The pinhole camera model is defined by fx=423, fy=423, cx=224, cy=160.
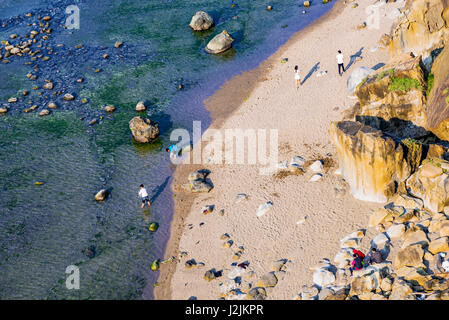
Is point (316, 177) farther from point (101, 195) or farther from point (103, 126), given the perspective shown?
point (103, 126)

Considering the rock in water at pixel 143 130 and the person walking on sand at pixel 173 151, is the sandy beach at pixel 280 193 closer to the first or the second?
the person walking on sand at pixel 173 151

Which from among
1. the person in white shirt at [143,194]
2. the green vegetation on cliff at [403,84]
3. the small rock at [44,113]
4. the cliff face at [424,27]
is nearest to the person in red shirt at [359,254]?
the green vegetation on cliff at [403,84]

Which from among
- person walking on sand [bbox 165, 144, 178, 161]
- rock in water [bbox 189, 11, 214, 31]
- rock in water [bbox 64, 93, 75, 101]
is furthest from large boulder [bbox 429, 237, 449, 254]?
rock in water [bbox 189, 11, 214, 31]

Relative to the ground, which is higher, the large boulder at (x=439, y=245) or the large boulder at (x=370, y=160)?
the large boulder at (x=370, y=160)

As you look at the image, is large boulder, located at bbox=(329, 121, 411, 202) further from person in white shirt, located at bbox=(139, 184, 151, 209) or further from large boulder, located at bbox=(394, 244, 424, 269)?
person in white shirt, located at bbox=(139, 184, 151, 209)

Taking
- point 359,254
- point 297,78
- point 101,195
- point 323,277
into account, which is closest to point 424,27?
point 297,78

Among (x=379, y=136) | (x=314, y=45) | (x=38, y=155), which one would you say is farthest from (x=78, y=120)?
(x=379, y=136)

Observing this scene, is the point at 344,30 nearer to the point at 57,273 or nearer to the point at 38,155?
the point at 38,155
